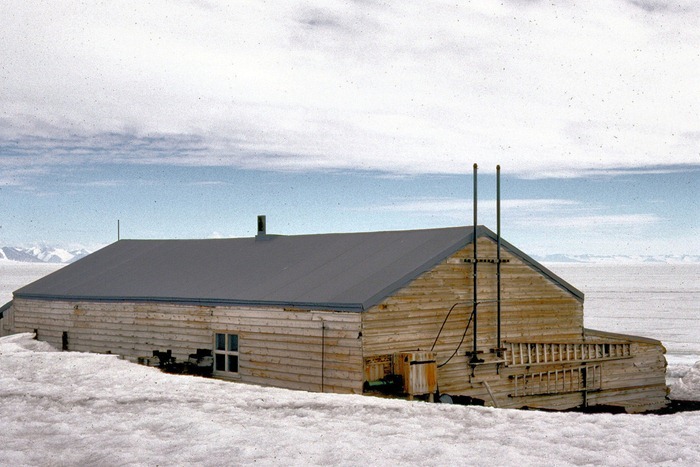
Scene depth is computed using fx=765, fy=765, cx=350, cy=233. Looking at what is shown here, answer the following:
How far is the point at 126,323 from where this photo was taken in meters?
30.8

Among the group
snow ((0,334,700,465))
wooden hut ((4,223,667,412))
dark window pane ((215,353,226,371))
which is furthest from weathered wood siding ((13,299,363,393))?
snow ((0,334,700,465))

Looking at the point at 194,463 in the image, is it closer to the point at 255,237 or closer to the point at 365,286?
the point at 365,286

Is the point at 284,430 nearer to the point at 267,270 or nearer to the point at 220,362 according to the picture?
the point at 220,362

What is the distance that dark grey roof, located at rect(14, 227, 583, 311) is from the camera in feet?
81.3

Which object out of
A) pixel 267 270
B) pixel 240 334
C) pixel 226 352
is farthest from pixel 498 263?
pixel 226 352

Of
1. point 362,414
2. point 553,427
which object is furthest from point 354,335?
point 553,427

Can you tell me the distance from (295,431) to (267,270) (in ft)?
54.5

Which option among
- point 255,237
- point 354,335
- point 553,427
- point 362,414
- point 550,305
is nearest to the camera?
point 553,427

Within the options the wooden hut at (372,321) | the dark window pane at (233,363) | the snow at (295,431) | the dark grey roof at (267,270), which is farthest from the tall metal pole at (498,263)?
the snow at (295,431)

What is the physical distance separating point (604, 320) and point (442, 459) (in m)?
85.3

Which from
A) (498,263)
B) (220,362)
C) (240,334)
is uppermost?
(498,263)

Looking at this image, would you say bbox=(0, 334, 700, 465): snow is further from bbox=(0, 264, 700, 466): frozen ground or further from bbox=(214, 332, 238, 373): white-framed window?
bbox=(214, 332, 238, 373): white-framed window

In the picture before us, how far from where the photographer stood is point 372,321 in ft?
75.2

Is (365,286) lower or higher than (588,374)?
higher
